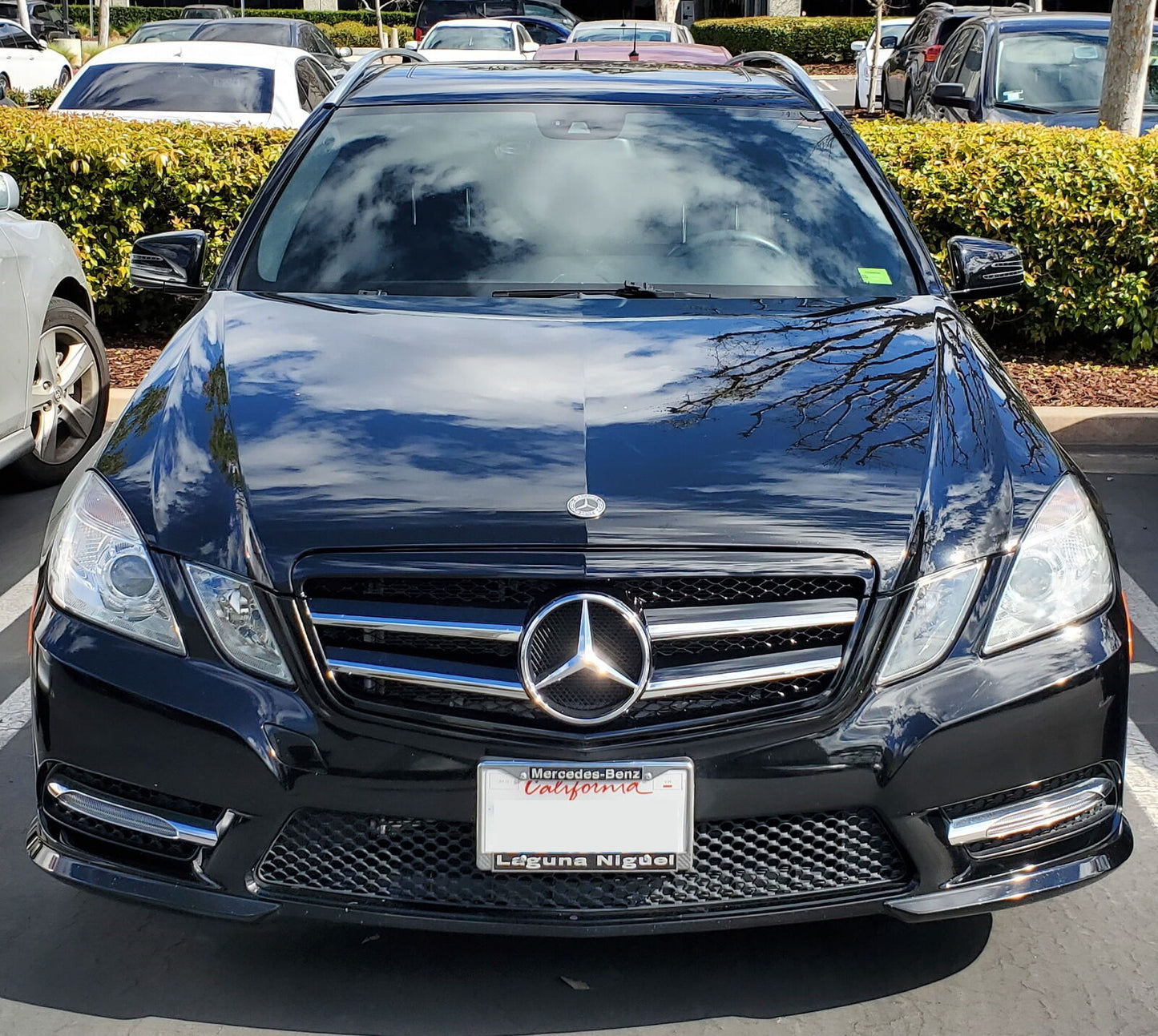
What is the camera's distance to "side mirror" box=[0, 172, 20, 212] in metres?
5.44

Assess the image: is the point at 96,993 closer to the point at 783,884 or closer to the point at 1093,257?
the point at 783,884

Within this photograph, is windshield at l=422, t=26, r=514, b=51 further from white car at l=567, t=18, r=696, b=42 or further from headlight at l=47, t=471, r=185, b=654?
headlight at l=47, t=471, r=185, b=654

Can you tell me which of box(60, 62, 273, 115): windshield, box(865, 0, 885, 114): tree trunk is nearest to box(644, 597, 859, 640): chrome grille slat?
box(60, 62, 273, 115): windshield

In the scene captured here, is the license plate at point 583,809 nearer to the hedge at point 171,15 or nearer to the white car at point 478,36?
the white car at point 478,36

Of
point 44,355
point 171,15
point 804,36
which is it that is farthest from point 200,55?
point 171,15

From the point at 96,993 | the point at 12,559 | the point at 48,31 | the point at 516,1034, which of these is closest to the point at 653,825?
the point at 516,1034

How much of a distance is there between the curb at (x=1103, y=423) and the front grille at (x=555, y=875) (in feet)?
16.0

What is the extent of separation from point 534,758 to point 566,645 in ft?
0.64

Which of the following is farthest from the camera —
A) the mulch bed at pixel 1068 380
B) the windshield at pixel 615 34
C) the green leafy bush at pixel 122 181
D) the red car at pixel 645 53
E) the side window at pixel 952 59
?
the windshield at pixel 615 34

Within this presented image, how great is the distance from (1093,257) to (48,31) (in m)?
35.1

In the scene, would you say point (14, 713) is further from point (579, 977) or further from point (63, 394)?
point (63, 394)

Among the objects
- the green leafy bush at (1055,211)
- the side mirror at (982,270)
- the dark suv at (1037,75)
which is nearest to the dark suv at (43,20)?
the dark suv at (1037,75)

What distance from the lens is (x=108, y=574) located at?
2.83 m

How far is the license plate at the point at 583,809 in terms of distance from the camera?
2.59m
